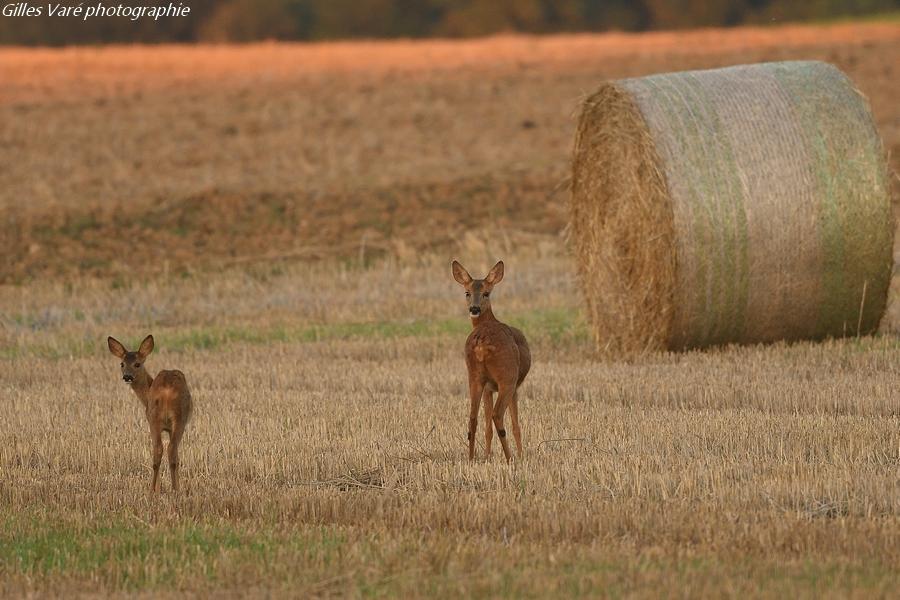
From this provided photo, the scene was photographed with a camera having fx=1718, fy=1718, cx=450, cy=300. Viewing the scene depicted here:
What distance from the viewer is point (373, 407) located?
40.0 feet

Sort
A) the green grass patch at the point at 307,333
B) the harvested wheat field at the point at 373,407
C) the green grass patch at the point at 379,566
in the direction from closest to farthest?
the green grass patch at the point at 379,566
the harvested wheat field at the point at 373,407
the green grass patch at the point at 307,333

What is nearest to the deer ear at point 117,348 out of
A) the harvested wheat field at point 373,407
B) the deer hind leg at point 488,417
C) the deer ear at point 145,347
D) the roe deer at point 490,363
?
the deer ear at point 145,347

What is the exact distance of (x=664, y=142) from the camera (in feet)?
46.9

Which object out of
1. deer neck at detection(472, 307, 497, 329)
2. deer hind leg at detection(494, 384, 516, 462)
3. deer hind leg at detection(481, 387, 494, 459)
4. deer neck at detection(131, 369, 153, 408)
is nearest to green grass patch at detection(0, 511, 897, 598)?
deer neck at detection(131, 369, 153, 408)

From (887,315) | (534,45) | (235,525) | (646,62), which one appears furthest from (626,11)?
(235,525)

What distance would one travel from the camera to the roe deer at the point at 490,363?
9.83 m

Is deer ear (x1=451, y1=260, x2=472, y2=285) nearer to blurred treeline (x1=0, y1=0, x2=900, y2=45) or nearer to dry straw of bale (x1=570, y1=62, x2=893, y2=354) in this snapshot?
dry straw of bale (x1=570, y1=62, x2=893, y2=354)

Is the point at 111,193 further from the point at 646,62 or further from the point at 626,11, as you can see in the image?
the point at 626,11

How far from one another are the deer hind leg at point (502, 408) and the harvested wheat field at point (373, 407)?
20 centimetres

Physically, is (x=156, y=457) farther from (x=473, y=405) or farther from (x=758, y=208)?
(x=758, y=208)

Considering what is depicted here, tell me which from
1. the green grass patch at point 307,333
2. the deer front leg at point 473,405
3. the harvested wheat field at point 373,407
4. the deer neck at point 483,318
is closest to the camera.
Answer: the harvested wheat field at point 373,407

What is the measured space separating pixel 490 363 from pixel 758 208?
194 inches

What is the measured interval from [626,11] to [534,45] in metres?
5.97

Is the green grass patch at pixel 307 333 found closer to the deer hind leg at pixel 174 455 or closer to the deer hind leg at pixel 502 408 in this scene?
the deer hind leg at pixel 502 408
